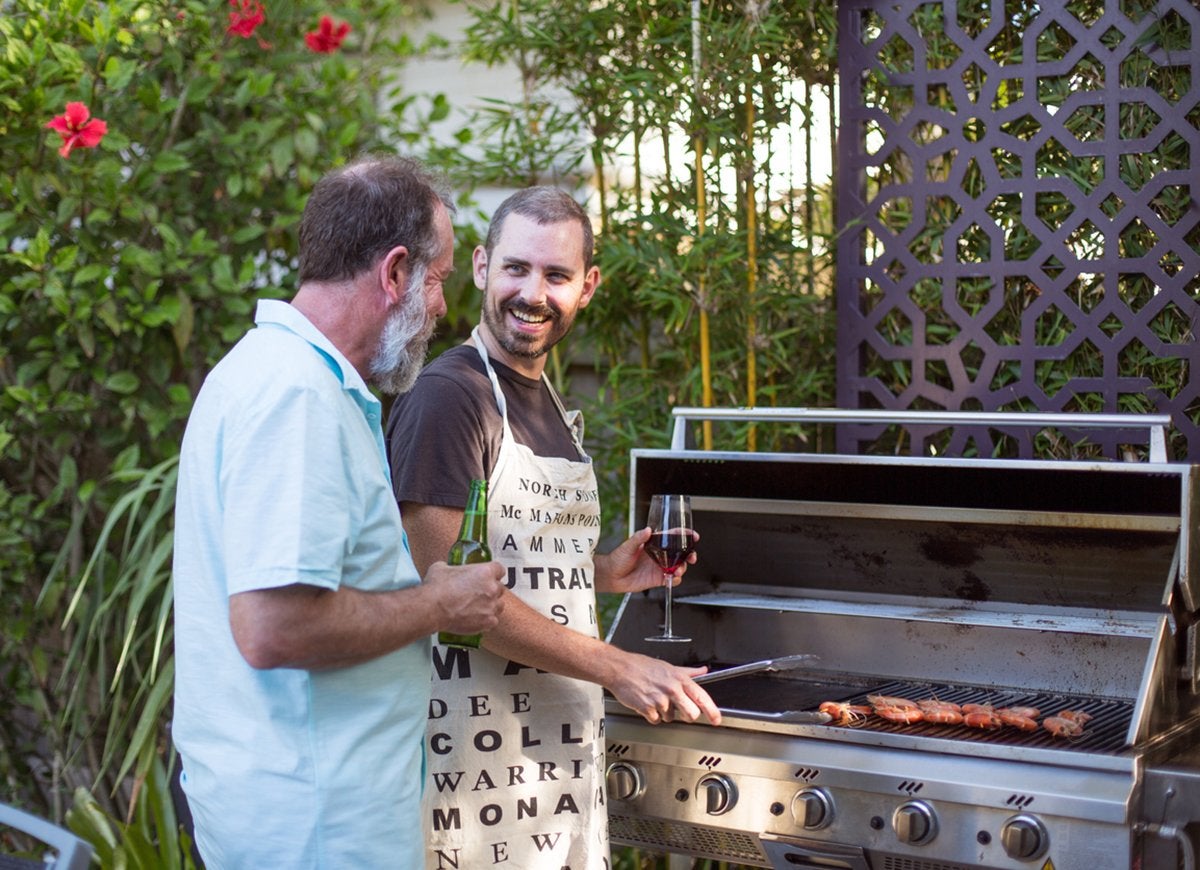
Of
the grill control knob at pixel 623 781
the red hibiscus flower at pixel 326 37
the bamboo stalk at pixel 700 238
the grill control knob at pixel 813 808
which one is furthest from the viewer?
the red hibiscus flower at pixel 326 37

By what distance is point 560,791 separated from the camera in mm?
2609

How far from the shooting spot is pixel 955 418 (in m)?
2.93

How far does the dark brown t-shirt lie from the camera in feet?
7.79

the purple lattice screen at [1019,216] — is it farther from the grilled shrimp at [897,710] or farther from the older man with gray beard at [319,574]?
the older man with gray beard at [319,574]

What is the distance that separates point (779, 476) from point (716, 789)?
29.8 inches

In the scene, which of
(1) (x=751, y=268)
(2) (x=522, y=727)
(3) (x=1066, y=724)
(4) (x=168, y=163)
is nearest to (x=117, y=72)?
(4) (x=168, y=163)

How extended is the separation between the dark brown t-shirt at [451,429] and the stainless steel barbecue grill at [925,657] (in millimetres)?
588

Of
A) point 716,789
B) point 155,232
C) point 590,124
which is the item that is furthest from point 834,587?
point 155,232

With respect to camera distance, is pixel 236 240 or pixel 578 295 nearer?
pixel 578 295

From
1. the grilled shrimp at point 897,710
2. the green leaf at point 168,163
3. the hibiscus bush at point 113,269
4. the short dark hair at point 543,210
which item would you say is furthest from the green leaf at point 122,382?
the grilled shrimp at point 897,710

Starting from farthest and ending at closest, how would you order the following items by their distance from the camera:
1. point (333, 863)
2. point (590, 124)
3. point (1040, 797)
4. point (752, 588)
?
point (590, 124), point (752, 588), point (1040, 797), point (333, 863)

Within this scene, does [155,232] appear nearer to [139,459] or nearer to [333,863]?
[139,459]

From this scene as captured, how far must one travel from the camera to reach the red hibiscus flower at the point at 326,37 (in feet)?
13.6

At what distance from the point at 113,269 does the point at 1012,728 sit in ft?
9.35
